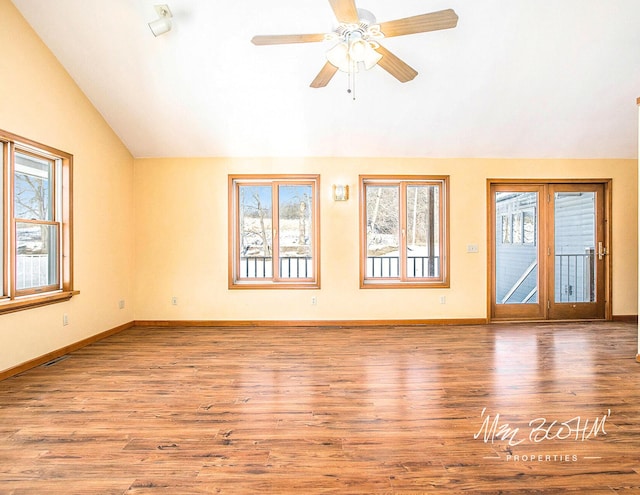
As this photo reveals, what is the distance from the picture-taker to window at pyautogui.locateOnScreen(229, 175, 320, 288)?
5258 millimetres

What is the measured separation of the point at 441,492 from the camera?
166cm

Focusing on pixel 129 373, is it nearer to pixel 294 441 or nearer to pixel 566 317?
pixel 294 441

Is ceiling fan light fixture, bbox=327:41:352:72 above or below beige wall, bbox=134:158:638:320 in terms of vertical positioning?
above

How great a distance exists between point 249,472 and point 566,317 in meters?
5.45

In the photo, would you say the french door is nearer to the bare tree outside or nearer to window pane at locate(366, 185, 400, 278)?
window pane at locate(366, 185, 400, 278)

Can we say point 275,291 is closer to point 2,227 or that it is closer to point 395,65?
point 2,227

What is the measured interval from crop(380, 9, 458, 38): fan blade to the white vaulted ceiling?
3.25ft

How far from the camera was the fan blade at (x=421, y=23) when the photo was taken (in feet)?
7.41

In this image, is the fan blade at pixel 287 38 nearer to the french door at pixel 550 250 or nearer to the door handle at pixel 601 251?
the french door at pixel 550 250

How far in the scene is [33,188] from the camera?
359 centimetres

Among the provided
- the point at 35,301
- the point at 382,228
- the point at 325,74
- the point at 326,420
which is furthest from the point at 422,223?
the point at 35,301

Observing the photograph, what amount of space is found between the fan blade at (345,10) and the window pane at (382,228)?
309 cm

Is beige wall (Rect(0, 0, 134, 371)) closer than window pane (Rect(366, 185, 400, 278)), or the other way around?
beige wall (Rect(0, 0, 134, 371))

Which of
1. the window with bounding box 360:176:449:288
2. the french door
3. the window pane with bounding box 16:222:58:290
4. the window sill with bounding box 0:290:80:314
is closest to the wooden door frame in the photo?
the french door
